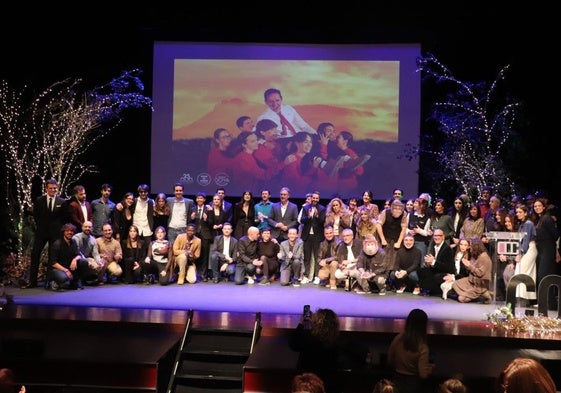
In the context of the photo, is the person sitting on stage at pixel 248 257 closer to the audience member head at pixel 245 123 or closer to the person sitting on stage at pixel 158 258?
the person sitting on stage at pixel 158 258

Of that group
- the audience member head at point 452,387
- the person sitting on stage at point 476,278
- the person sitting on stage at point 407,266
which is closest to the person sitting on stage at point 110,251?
the person sitting on stage at point 407,266

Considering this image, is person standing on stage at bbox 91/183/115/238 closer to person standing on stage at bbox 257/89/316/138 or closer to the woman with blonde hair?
the woman with blonde hair

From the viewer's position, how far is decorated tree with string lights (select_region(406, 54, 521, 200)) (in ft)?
38.6

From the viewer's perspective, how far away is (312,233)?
35.2 feet

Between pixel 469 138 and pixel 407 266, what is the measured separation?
355cm

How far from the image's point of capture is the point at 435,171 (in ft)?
41.7

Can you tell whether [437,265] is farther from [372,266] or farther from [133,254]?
[133,254]

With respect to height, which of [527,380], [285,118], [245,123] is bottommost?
[527,380]

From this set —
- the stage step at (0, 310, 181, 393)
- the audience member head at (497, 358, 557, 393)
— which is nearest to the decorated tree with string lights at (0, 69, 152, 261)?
the stage step at (0, 310, 181, 393)

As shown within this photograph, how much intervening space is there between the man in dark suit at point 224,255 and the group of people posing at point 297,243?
0.05 ft

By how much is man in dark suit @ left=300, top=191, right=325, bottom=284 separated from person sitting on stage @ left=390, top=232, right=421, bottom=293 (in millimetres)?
1344

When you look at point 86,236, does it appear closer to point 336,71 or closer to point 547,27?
point 336,71

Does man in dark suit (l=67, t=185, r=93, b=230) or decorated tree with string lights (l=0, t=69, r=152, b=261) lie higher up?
decorated tree with string lights (l=0, t=69, r=152, b=261)

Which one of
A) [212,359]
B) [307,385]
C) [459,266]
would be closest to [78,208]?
[212,359]
